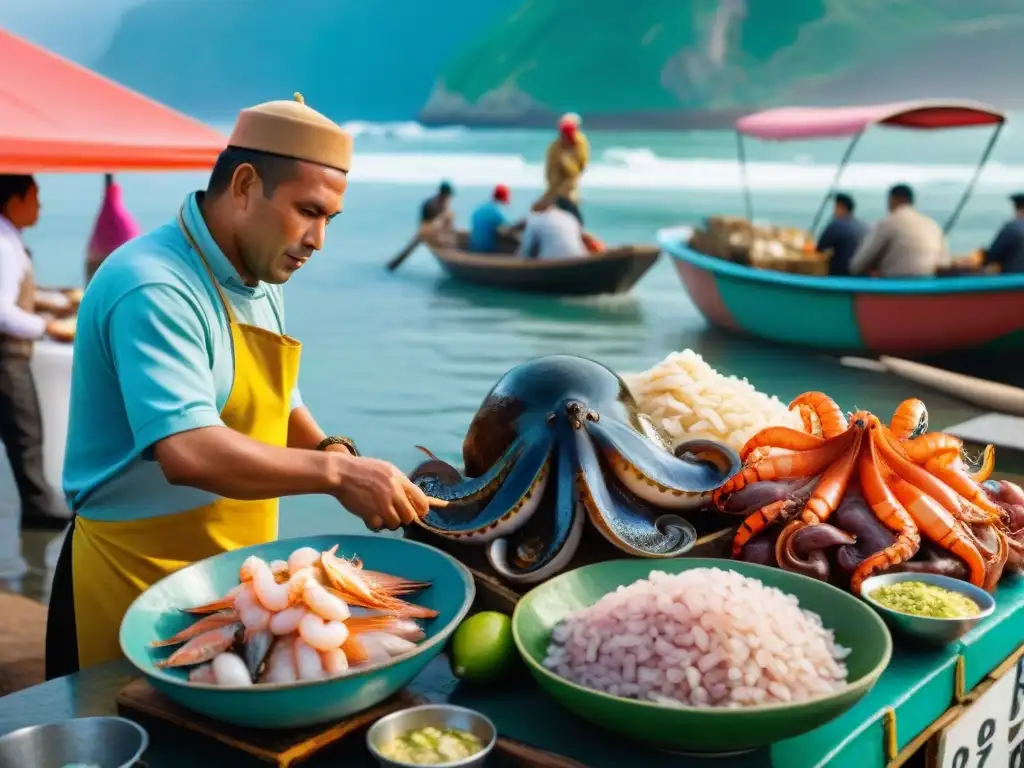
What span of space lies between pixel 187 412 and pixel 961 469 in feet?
5.99

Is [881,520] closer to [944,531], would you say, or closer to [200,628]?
[944,531]

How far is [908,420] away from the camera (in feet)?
8.52

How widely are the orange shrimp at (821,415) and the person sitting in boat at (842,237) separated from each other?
862 centimetres

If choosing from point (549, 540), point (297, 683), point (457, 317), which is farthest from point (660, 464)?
point (457, 317)

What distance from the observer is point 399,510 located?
181cm

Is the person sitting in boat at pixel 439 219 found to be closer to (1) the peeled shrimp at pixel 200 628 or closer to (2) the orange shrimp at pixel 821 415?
(2) the orange shrimp at pixel 821 415

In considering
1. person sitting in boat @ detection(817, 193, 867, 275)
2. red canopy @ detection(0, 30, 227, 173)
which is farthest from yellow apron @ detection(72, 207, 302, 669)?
person sitting in boat @ detection(817, 193, 867, 275)

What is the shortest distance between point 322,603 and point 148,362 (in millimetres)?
588

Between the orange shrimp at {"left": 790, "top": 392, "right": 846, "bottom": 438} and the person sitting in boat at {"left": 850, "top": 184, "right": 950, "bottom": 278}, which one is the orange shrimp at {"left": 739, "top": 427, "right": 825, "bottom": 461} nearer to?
the orange shrimp at {"left": 790, "top": 392, "right": 846, "bottom": 438}

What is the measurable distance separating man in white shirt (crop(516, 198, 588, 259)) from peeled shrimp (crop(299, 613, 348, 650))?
42.1 ft

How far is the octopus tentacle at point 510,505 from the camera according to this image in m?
2.06

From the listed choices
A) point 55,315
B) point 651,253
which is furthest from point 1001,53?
point 55,315

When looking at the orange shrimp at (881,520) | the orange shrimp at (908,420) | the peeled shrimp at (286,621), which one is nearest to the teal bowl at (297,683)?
the peeled shrimp at (286,621)

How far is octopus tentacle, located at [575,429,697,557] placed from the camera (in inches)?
80.0
